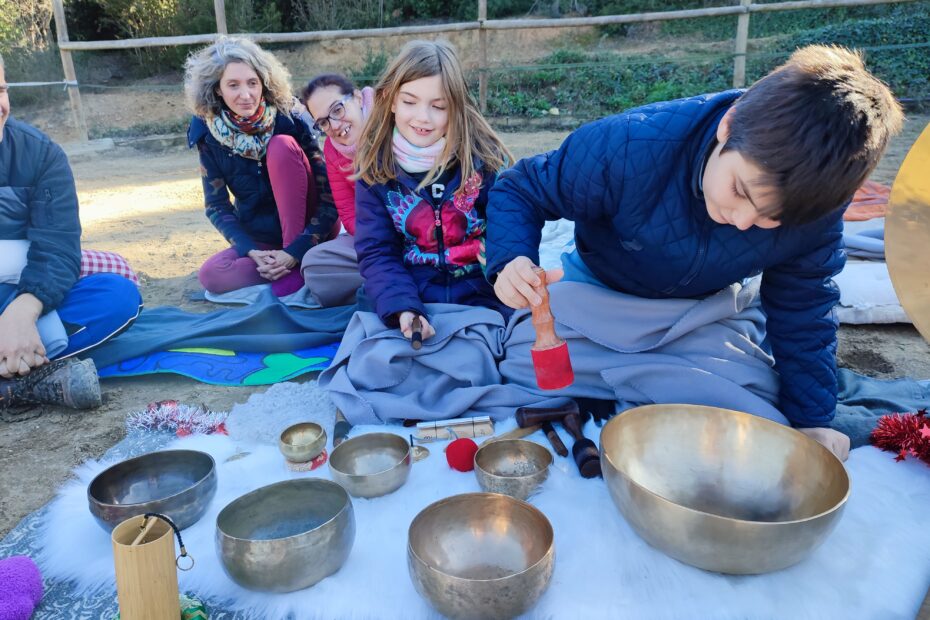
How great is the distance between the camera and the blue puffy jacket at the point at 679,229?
160 cm

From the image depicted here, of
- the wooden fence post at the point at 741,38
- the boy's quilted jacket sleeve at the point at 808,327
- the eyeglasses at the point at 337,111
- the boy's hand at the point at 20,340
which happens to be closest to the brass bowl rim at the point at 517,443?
the boy's quilted jacket sleeve at the point at 808,327

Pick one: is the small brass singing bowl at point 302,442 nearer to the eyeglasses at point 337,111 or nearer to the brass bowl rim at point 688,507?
the brass bowl rim at point 688,507

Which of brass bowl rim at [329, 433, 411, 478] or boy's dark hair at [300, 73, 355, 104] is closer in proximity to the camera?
brass bowl rim at [329, 433, 411, 478]

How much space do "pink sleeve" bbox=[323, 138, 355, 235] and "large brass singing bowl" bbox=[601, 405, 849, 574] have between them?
1950 millimetres

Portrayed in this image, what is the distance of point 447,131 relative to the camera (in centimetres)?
220

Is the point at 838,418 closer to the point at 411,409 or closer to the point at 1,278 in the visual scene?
the point at 411,409

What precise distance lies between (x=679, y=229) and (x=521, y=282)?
1.50ft

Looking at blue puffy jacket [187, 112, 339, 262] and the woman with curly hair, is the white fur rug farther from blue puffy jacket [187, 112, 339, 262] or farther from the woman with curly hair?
→ blue puffy jacket [187, 112, 339, 262]

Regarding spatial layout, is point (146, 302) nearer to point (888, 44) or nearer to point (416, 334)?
point (416, 334)

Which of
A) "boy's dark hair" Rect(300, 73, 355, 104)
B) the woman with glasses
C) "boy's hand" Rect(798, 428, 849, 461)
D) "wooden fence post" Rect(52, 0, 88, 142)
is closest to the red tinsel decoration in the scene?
"boy's hand" Rect(798, 428, 849, 461)

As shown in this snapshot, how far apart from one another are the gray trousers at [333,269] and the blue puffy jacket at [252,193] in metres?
0.30

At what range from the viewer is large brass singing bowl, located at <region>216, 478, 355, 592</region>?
1194mm

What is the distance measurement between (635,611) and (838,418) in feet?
3.22

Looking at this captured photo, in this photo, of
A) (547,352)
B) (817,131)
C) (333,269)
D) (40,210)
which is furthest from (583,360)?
(40,210)
